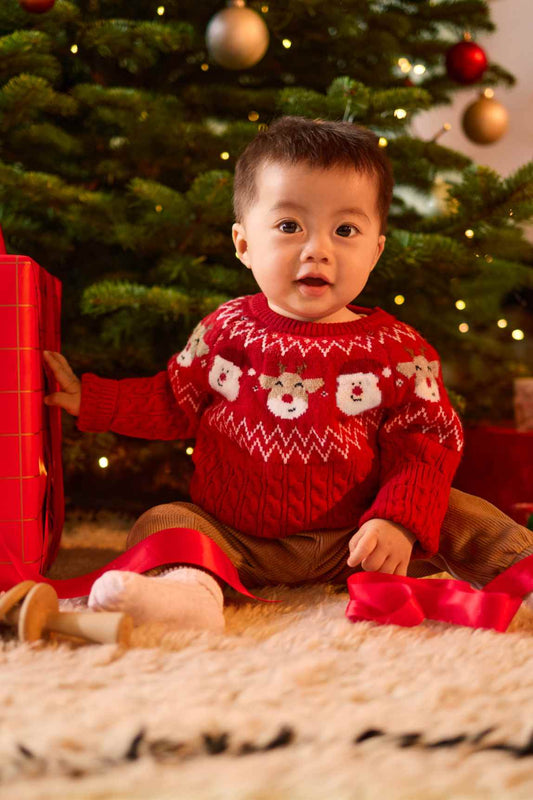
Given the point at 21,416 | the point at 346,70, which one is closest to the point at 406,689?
the point at 21,416

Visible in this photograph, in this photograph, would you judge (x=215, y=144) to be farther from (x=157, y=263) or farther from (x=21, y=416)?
(x=21, y=416)

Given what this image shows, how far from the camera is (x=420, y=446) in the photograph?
3.02 feet

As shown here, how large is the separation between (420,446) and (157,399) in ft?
1.16

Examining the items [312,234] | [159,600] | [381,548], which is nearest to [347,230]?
[312,234]

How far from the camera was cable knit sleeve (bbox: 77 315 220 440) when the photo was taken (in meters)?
0.99

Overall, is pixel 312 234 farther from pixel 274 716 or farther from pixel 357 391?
pixel 274 716

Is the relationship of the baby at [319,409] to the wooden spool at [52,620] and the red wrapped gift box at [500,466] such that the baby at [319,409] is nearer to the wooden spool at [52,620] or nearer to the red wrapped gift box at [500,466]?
the wooden spool at [52,620]

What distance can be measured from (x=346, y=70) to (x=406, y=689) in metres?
1.13

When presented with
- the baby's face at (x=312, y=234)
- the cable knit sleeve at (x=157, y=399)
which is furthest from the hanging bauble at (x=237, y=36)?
the cable knit sleeve at (x=157, y=399)

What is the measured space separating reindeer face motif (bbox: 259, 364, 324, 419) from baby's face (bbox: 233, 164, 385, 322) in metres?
0.08

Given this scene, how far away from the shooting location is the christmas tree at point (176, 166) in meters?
1.15

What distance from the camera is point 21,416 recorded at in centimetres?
84

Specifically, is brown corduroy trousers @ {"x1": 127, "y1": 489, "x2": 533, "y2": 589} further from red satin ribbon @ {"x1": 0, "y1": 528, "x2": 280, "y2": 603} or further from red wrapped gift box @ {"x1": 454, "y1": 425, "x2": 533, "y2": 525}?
red wrapped gift box @ {"x1": 454, "y1": 425, "x2": 533, "y2": 525}

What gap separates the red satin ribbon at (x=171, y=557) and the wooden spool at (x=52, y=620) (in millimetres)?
148
